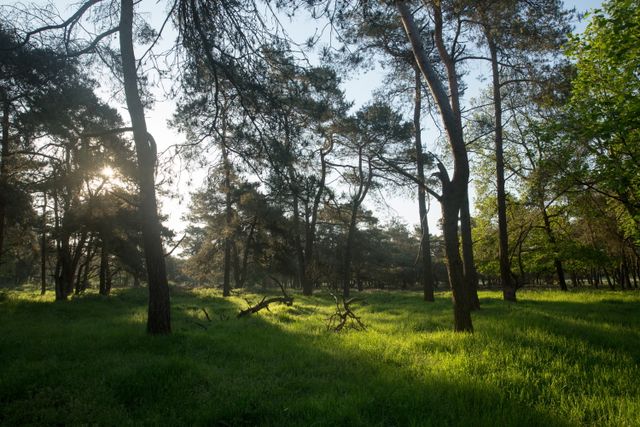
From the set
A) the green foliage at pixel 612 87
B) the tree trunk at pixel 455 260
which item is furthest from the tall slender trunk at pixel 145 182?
the green foliage at pixel 612 87

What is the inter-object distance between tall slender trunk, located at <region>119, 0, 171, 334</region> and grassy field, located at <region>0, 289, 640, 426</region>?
1013 mm

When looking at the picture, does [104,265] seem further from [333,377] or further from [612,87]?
[612,87]

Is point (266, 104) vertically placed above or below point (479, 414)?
above

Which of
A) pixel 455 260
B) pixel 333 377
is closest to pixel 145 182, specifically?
pixel 333 377

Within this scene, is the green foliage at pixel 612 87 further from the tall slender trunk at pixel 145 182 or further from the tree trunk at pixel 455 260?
the tall slender trunk at pixel 145 182

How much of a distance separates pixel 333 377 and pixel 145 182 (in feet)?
21.1

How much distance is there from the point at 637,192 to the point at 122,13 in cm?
1476

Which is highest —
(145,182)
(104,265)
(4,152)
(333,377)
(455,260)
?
(4,152)

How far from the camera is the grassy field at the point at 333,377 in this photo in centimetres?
380

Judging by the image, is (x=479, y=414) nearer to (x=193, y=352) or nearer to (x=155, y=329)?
(x=193, y=352)

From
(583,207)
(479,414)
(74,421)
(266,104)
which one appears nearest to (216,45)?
(266,104)

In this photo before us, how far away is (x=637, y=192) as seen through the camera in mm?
10297

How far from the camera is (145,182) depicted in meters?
8.58

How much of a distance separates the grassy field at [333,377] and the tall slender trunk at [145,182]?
101 cm
